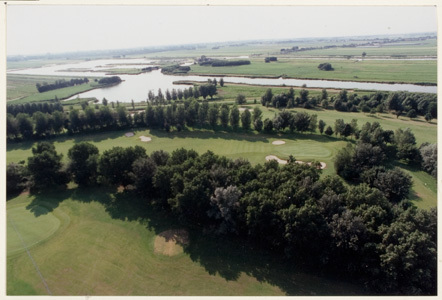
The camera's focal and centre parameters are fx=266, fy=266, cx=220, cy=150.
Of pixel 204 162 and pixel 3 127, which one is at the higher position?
pixel 3 127

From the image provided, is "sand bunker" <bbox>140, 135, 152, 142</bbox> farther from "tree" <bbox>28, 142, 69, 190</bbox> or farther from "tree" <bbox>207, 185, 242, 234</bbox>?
"tree" <bbox>207, 185, 242, 234</bbox>

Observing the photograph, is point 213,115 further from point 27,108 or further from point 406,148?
point 27,108

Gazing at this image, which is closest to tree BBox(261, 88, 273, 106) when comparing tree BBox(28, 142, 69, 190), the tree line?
the tree line

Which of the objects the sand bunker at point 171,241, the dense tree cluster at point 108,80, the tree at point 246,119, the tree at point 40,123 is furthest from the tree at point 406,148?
the dense tree cluster at point 108,80

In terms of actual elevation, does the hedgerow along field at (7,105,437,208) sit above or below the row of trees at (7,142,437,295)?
below

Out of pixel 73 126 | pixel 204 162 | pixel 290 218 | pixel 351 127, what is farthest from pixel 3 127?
pixel 351 127

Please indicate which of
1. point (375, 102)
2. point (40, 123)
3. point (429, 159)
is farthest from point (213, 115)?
point (375, 102)

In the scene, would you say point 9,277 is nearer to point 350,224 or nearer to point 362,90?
point 350,224
